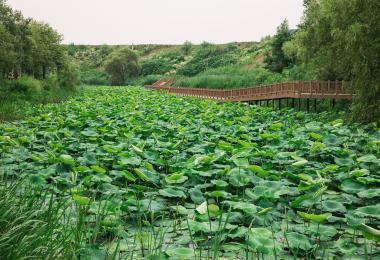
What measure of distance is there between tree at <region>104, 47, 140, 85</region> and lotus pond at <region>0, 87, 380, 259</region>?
121 ft

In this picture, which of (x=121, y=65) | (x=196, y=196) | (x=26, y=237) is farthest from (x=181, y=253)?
(x=121, y=65)

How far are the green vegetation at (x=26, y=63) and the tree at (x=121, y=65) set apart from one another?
59.2ft

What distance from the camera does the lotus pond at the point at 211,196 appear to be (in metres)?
2.85

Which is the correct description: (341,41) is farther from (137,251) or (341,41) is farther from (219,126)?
(137,251)

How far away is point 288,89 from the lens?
14.4 meters

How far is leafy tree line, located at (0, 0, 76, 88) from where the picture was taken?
15.8 m

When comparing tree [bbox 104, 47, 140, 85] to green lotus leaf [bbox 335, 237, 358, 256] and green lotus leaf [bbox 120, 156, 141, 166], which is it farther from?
green lotus leaf [bbox 335, 237, 358, 256]

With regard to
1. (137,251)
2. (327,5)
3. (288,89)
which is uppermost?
(327,5)

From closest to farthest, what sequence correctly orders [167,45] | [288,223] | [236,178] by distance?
[288,223], [236,178], [167,45]

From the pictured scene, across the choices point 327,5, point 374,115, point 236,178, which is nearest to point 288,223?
point 236,178

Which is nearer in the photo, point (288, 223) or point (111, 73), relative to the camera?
point (288, 223)

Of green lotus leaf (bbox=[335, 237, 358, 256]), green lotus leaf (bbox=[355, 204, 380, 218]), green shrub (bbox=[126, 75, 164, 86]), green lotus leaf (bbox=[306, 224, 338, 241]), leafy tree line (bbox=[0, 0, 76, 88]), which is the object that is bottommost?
green lotus leaf (bbox=[335, 237, 358, 256])

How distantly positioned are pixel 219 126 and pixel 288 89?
6425 millimetres

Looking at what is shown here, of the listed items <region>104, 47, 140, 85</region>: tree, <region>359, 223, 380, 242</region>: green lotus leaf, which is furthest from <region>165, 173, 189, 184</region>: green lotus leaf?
<region>104, 47, 140, 85</region>: tree
